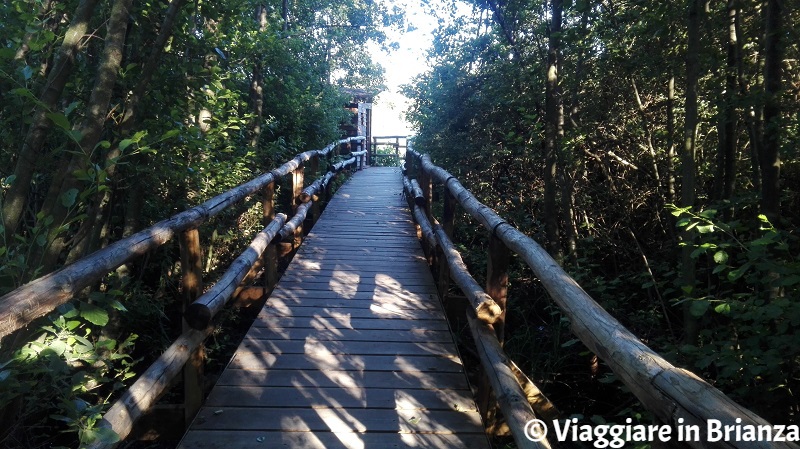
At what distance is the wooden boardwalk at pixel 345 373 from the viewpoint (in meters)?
2.76

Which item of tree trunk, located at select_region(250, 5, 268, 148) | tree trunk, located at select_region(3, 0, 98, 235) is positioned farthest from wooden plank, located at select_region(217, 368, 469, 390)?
tree trunk, located at select_region(250, 5, 268, 148)

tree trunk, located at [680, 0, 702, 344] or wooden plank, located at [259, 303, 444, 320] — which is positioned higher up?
tree trunk, located at [680, 0, 702, 344]

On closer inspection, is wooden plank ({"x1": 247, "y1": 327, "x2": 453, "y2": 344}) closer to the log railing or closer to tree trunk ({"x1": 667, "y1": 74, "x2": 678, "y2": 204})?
the log railing

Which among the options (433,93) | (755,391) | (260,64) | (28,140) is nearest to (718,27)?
(755,391)

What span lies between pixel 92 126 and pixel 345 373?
1.94 meters

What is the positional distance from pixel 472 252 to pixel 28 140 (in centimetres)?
543

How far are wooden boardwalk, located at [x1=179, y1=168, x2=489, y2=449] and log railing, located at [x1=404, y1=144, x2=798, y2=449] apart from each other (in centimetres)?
40

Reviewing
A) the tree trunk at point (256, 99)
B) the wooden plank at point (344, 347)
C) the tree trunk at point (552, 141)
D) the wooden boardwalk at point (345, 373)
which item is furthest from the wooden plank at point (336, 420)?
the tree trunk at point (256, 99)

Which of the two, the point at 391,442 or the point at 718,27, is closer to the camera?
the point at 391,442

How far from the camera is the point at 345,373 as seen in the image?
338 cm

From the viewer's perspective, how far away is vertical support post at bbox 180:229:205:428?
295cm

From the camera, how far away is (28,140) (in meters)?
2.67

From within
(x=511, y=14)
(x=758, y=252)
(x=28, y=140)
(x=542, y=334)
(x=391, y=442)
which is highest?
(x=511, y=14)

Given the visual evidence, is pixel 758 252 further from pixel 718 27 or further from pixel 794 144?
pixel 718 27
